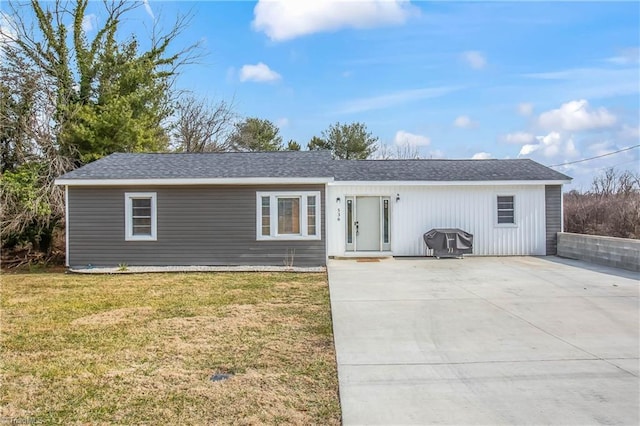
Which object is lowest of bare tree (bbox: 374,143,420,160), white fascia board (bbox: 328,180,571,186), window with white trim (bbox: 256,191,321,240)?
window with white trim (bbox: 256,191,321,240)

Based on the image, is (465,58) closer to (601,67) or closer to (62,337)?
(601,67)

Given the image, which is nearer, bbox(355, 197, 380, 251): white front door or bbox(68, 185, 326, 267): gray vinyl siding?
bbox(68, 185, 326, 267): gray vinyl siding

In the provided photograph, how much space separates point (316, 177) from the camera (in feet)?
40.4

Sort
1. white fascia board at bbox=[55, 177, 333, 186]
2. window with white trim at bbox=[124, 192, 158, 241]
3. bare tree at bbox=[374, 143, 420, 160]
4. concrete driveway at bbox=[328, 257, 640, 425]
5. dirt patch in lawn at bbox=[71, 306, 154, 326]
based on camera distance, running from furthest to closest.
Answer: bare tree at bbox=[374, 143, 420, 160] → window with white trim at bbox=[124, 192, 158, 241] → white fascia board at bbox=[55, 177, 333, 186] → dirt patch in lawn at bbox=[71, 306, 154, 326] → concrete driveway at bbox=[328, 257, 640, 425]

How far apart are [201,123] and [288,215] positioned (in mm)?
19619

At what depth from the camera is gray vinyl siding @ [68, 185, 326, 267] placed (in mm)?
12617

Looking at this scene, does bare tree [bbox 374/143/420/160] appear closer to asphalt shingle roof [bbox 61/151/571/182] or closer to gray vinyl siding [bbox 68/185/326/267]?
asphalt shingle roof [bbox 61/151/571/182]

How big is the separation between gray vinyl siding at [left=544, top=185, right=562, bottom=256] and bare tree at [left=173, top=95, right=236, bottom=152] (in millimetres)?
21593

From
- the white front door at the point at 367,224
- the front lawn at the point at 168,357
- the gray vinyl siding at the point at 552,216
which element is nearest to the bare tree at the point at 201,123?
the white front door at the point at 367,224

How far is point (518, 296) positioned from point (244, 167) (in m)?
8.53

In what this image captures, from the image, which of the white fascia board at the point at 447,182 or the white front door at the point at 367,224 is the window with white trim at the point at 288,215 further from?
the white front door at the point at 367,224

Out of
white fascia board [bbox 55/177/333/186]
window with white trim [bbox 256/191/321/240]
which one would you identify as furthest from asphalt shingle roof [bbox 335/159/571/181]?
white fascia board [bbox 55/177/333/186]

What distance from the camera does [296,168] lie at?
13.2m

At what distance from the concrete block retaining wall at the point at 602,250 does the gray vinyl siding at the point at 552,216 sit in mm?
217
